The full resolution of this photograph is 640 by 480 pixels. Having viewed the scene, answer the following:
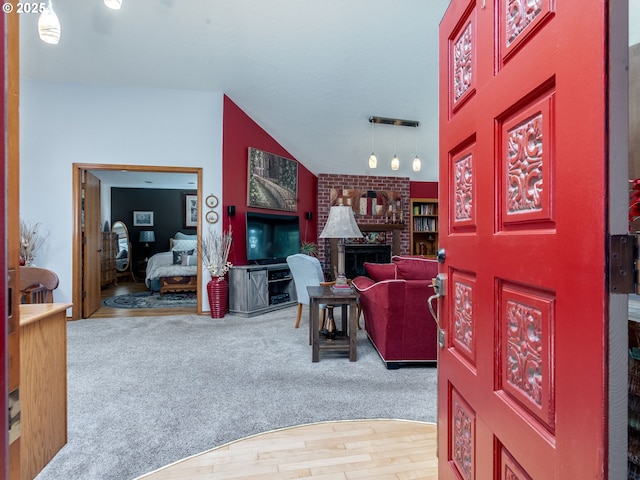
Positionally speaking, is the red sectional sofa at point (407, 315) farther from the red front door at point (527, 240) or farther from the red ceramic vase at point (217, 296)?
the red ceramic vase at point (217, 296)

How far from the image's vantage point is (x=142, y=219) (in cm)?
801

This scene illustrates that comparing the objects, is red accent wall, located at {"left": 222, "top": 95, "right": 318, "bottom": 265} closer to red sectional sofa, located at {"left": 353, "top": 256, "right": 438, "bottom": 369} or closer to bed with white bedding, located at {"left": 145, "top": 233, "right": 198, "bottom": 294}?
bed with white bedding, located at {"left": 145, "top": 233, "right": 198, "bottom": 294}

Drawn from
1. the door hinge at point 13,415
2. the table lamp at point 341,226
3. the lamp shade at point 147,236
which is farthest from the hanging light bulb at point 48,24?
the lamp shade at point 147,236

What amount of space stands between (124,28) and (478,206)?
398 cm

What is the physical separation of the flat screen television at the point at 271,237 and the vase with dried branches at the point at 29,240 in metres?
2.51

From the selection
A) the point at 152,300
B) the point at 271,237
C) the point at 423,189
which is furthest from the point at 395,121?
the point at 152,300

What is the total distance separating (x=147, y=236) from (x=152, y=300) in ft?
10.7

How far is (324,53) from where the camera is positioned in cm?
361

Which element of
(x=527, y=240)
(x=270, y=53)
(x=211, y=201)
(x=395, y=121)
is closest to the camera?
(x=527, y=240)

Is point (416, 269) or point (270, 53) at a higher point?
point (270, 53)

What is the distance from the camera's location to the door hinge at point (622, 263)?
1.53 feet

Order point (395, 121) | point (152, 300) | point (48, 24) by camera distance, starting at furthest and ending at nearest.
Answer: point (152, 300) → point (395, 121) → point (48, 24)

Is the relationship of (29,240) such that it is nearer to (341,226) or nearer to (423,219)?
(341,226)

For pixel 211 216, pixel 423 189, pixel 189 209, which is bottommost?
pixel 211 216
